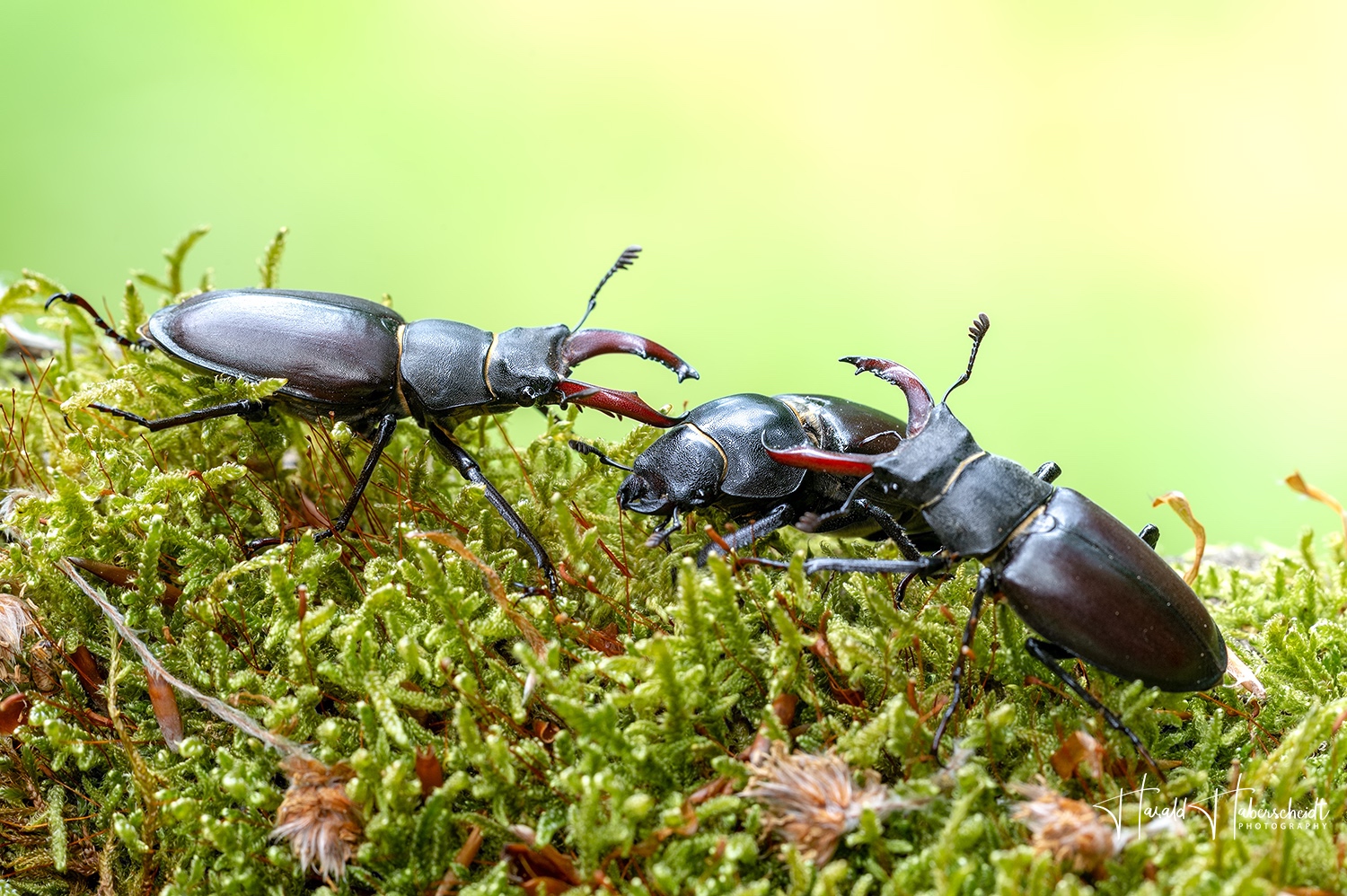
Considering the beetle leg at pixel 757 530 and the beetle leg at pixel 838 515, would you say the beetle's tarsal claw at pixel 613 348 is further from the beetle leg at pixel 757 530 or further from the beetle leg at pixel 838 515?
the beetle leg at pixel 838 515

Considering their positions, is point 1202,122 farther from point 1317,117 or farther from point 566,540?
point 566,540

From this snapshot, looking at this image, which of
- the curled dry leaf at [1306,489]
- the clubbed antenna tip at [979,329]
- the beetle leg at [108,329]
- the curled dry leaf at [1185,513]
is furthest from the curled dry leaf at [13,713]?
the curled dry leaf at [1306,489]

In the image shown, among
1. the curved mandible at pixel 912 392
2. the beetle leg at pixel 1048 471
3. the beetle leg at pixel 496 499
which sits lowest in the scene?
the beetle leg at pixel 496 499

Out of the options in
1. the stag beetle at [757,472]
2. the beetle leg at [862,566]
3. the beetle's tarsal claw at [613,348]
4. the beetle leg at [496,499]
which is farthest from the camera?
the beetle's tarsal claw at [613,348]

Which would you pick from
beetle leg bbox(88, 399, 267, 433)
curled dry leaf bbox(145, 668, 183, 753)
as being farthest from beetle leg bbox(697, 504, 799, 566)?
beetle leg bbox(88, 399, 267, 433)

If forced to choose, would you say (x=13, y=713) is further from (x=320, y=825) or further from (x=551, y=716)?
(x=551, y=716)

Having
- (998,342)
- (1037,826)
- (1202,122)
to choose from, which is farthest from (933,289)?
(1037,826)

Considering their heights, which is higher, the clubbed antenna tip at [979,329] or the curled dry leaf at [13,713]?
the clubbed antenna tip at [979,329]
